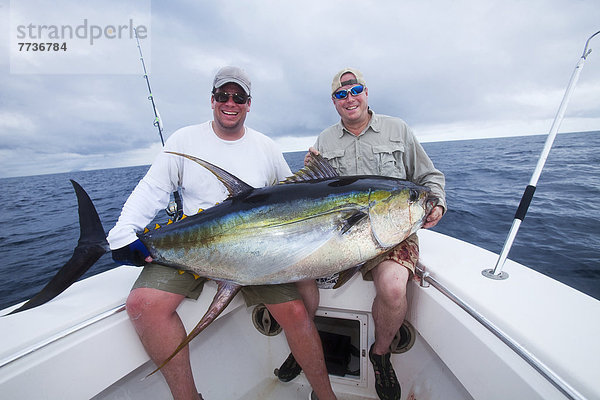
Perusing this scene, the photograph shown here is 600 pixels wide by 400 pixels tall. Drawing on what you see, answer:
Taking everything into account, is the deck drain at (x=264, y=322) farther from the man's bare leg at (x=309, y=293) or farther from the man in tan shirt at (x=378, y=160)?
the man's bare leg at (x=309, y=293)

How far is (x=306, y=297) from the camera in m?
1.88

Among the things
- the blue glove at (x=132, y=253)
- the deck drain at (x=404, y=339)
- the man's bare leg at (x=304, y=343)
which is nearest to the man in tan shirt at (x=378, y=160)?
the deck drain at (x=404, y=339)

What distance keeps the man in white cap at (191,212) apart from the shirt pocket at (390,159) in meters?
0.80

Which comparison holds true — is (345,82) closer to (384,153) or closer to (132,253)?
(384,153)

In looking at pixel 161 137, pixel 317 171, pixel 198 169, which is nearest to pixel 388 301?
pixel 317 171

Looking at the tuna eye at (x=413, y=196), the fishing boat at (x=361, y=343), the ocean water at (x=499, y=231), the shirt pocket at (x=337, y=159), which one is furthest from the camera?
the ocean water at (x=499, y=231)

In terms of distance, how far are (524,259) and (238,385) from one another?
15.0 ft

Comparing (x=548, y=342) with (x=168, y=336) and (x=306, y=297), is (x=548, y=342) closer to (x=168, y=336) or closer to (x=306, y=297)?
(x=306, y=297)

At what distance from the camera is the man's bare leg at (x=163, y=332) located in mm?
1510

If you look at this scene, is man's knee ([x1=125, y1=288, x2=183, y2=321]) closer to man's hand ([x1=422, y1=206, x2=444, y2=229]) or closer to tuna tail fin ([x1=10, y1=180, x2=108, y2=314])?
tuna tail fin ([x1=10, y1=180, x2=108, y2=314])

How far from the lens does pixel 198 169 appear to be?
2090 mm

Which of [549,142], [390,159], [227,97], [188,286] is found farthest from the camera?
[390,159]

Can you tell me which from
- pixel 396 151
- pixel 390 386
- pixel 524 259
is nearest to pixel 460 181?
pixel 524 259

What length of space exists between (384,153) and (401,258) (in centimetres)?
97
